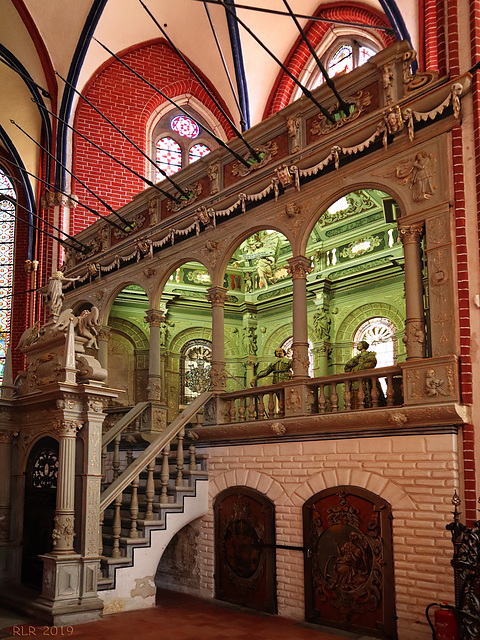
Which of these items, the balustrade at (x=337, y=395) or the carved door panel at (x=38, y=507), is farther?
the carved door panel at (x=38, y=507)

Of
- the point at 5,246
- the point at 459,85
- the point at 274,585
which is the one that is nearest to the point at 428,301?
the point at 459,85

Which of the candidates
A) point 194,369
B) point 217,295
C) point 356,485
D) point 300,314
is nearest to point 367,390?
point 356,485

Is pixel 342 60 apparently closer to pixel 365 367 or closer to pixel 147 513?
pixel 365 367

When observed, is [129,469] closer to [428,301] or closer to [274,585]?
[274,585]

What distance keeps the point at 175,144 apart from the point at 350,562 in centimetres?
1483

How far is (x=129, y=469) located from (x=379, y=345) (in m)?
5.97

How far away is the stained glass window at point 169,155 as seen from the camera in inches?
809

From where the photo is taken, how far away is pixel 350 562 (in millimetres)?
8992

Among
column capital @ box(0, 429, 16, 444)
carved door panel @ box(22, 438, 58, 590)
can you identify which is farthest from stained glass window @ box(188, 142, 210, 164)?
carved door panel @ box(22, 438, 58, 590)

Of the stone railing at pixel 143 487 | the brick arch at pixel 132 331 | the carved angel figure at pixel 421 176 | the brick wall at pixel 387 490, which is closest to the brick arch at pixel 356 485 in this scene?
the brick wall at pixel 387 490

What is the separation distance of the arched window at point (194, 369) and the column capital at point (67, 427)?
24.6 feet

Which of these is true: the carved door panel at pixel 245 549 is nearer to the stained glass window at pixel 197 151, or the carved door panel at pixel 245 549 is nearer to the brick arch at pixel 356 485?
the brick arch at pixel 356 485

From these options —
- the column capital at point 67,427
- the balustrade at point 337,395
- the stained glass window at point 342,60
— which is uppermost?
the stained glass window at point 342,60

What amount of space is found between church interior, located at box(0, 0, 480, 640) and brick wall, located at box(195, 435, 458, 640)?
3 centimetres
